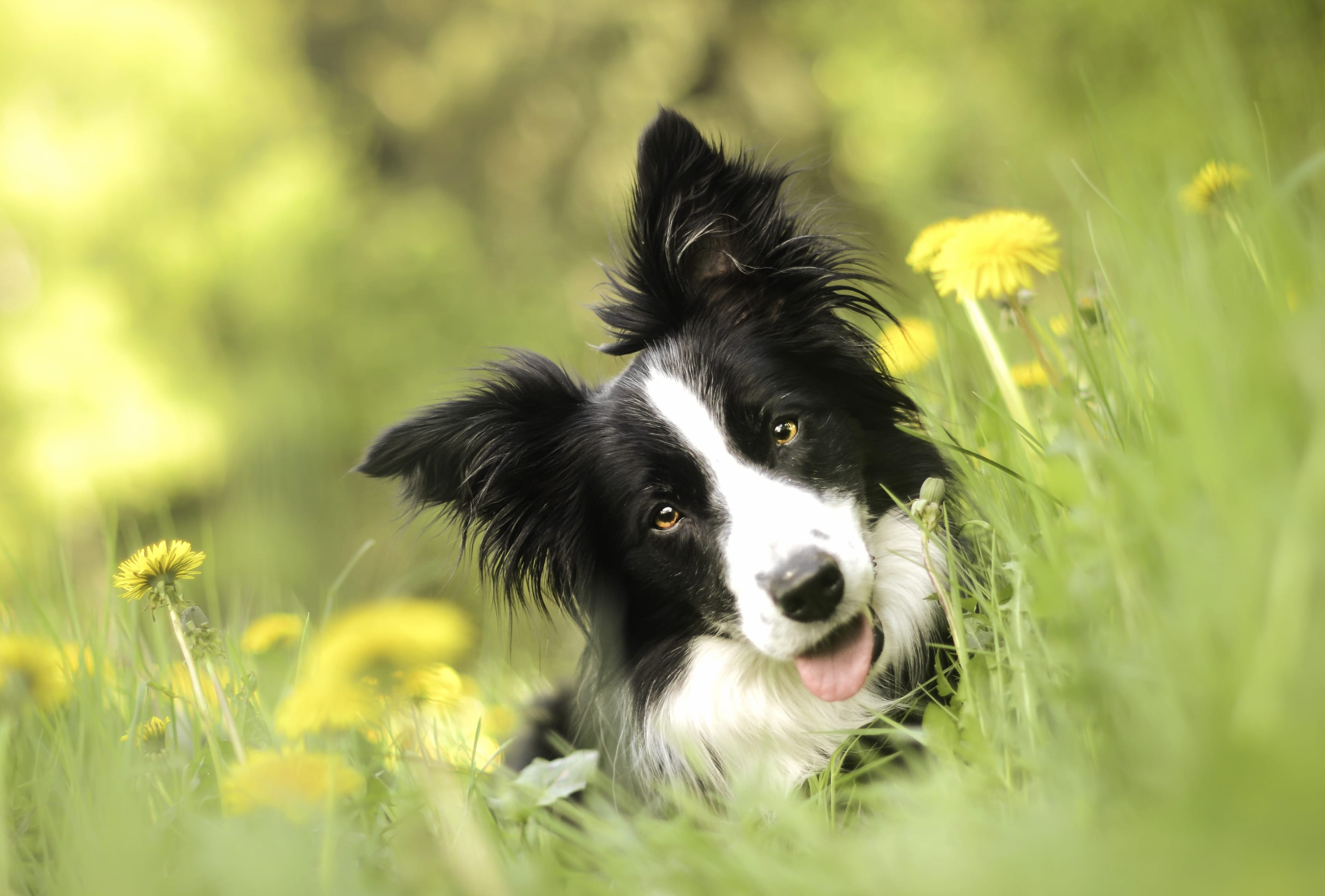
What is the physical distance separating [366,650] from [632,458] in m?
1.72

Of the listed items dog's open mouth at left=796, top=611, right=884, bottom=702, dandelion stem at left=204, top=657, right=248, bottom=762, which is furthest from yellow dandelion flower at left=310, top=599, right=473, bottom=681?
dog's open mouth at left=796, top=611, right=884, bottom=702

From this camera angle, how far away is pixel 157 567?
1.81m

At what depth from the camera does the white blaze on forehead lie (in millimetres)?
2369

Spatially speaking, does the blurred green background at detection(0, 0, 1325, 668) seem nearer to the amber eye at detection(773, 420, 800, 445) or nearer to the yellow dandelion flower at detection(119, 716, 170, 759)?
the yellow dandelion flower at detection(119, 716, 170, 759)

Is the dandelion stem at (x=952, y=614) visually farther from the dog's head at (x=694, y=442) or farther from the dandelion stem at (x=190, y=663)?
the dandelion stem at (x=190, y=663)

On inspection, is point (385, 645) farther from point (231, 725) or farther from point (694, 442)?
point (694, 442)

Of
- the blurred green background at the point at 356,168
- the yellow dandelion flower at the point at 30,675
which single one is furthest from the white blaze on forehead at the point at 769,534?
the blurred green background at the point at 356,168

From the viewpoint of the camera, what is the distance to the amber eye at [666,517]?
9.17 feet

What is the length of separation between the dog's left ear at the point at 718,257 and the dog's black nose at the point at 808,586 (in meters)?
0.94

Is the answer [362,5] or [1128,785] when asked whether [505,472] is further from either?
[362,5]

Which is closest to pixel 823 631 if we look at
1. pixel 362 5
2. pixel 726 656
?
pixel 726 656

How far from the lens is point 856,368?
9.76 feet

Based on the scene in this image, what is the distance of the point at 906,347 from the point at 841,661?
4.24ft

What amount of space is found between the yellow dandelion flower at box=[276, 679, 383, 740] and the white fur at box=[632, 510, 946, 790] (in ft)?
4.23
